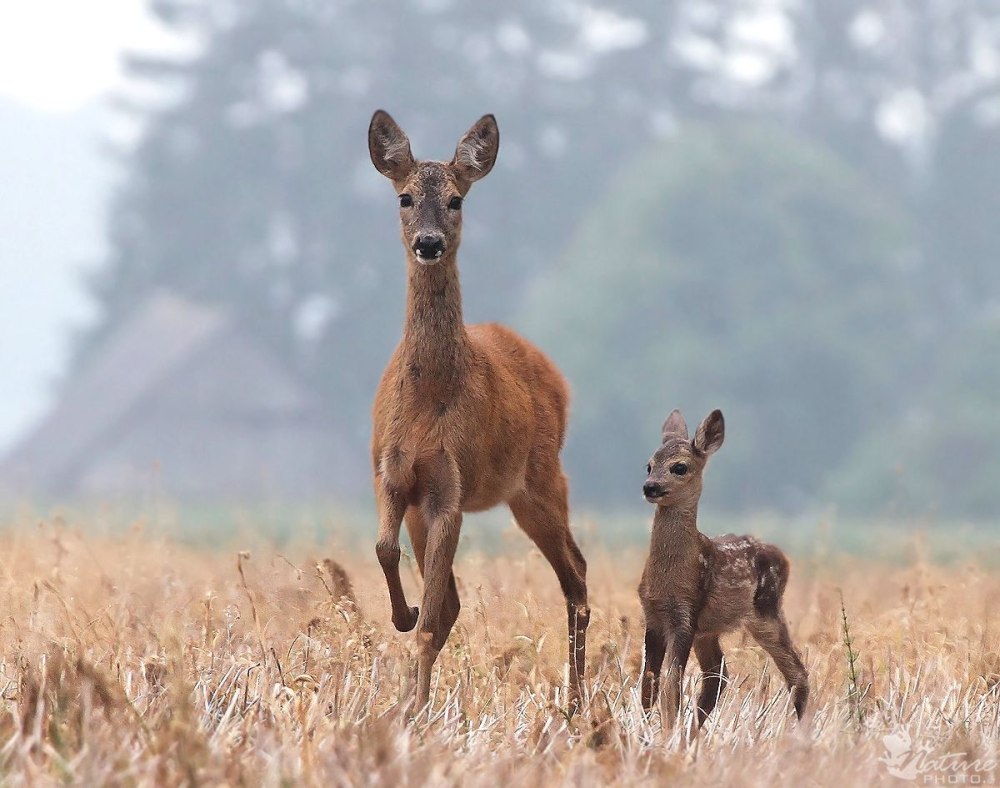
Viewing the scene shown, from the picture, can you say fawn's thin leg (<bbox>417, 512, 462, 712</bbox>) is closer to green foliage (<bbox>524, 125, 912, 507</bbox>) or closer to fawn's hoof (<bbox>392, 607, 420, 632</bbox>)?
fawn's hoof (<bbox>392, 607, 420, 632</bbox>)

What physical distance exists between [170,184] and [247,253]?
3218mm

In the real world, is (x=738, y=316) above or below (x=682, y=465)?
above

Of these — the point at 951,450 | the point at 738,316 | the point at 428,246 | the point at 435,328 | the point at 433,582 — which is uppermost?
the point at 738,316

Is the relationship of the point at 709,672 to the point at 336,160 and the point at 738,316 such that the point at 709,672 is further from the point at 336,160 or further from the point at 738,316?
the point at 336,160

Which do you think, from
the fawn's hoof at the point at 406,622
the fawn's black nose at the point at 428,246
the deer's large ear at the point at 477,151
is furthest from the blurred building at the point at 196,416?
the fawn's black nose at the point at 428,246

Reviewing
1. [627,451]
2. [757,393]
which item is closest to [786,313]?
[757,393]

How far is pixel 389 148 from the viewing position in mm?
6934

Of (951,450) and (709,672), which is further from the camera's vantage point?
(951,450)

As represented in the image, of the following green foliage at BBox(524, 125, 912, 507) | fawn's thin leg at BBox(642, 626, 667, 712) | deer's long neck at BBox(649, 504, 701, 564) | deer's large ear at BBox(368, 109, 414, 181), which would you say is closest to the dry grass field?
fawn's thin leg at BBox(642, 626, 667, 712)

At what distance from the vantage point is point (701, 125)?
52.2 metres

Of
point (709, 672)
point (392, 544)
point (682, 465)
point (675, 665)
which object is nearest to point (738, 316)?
point (709, 672)

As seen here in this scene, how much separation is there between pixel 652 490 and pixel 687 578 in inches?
15.3

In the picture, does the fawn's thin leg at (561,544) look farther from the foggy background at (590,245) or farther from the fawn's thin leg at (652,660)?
the foggy background at (590,245)

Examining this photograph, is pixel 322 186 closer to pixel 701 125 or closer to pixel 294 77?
pixel 294 77
